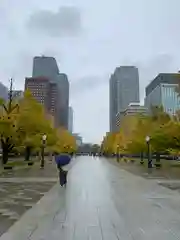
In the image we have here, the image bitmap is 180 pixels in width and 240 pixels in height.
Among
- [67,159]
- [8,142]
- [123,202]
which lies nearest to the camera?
[123,202]

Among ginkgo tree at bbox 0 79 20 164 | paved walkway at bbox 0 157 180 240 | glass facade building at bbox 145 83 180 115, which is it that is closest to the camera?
paved walkway at bbox 0 157 180 240

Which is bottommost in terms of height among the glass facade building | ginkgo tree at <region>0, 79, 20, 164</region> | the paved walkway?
the paved walkway

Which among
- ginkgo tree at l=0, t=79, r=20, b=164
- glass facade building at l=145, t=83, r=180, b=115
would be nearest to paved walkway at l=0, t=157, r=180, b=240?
ginkgo tree at l=0, t=79, r=20, b=164

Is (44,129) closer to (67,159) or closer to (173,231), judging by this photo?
(67,159)

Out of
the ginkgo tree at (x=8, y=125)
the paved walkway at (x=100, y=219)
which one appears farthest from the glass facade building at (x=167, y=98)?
the paved walkway at (x=100, y=219)

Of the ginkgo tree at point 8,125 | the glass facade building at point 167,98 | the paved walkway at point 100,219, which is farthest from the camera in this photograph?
the glass facade building at point 167,98

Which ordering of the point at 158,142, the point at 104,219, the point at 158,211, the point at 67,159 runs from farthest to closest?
the point at 158,142, the point at 67,159, the point at 158,211, the point at 104,219

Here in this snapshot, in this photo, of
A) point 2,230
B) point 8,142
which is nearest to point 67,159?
point 2,230

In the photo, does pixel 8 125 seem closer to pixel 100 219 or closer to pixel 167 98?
pixel 100 219

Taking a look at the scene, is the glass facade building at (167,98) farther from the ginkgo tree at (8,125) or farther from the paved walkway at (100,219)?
the paved walkway at (100,219)

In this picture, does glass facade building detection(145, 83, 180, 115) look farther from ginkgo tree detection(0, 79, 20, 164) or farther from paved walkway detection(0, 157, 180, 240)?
paved walkway detection(0, 157, 180, 240)

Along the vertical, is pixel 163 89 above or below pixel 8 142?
above

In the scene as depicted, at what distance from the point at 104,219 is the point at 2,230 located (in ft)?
9.54

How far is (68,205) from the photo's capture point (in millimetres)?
12367
